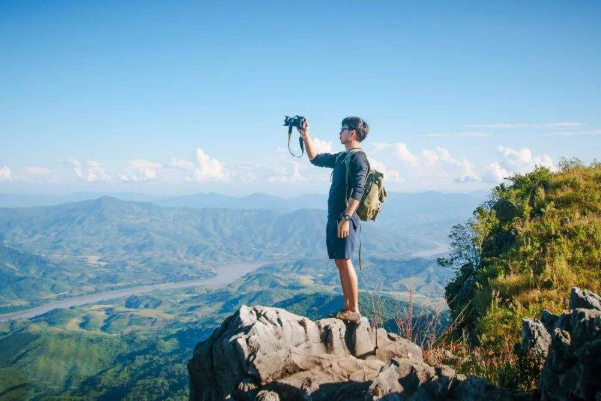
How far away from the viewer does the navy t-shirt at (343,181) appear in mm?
6883

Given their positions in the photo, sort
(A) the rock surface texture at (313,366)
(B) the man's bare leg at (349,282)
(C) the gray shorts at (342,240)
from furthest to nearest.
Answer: (B) the man's bare leg at (349,282)
(C) the gray shorts at (342,240)
(A) the rock surface texture at (313,366)

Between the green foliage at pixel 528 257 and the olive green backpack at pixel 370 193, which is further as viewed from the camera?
the green foliage at pixel 528 257

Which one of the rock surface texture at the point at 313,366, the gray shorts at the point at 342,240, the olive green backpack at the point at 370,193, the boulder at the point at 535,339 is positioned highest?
the olive green backpack at the point at 370,193

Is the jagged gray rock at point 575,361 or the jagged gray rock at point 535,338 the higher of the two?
the jagged gray rock at point 575,361

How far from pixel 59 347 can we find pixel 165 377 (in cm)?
7747

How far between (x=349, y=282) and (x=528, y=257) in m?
6.15

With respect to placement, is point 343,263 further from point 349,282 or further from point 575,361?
point 575,361

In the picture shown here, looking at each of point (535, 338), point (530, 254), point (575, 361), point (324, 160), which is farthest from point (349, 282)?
point (530, 254)

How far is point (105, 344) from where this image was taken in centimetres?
18700

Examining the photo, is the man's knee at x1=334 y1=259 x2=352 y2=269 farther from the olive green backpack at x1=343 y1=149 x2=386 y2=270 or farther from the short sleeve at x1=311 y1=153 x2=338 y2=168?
the short sleeve at x1=311 y1=153 x2=338 y2=168

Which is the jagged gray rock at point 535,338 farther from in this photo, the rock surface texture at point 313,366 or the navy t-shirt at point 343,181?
the navy t-shirt at point 343,181

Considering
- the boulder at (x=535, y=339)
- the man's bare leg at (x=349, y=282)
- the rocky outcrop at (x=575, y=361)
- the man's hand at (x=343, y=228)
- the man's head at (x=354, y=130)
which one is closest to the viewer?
the rocky outcrop at (x=575, y=361)

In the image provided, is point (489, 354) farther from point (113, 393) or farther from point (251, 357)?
point (113, 393)

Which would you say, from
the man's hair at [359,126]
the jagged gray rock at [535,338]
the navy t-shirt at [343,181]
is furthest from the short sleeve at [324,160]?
the jagged gray rock at [535,338]
